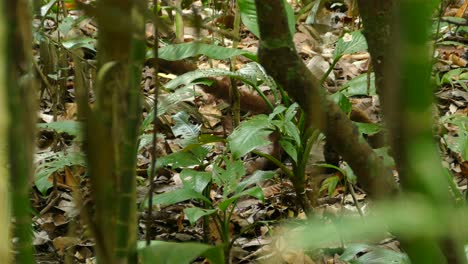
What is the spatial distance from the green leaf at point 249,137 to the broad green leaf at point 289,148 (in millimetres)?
49

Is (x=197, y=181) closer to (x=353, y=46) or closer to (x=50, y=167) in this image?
(x=50, y=167)

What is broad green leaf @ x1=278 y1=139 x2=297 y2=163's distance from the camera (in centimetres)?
197

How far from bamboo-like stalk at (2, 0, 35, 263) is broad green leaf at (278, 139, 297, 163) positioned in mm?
1412

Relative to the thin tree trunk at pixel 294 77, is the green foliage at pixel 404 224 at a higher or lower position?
higher

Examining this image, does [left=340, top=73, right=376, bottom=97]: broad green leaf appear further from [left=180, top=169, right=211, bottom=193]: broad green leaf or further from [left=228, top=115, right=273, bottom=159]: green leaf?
[left=180, top=169, right=211, bottom=193]: broad green leaf

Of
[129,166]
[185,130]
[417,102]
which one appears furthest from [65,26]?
[417,102]

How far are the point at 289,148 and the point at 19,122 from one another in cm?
148

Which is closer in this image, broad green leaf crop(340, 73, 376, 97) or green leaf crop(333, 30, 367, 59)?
green leaf crop(333, 30, 367, 59)

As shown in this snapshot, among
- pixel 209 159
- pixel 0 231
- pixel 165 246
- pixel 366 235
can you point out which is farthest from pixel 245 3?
pixel 366 235

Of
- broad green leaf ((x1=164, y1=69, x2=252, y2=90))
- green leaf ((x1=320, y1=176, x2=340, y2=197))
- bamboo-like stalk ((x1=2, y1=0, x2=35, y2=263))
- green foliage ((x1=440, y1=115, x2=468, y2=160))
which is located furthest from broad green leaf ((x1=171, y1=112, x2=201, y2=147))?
bamboo-like stalk ((x1=2, y1=0, x2=35, y2=263))

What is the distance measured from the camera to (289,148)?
1989 mm

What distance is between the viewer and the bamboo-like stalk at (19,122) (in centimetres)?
53

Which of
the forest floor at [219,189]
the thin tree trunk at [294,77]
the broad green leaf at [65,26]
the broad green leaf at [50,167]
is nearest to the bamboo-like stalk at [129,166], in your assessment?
the thin tree trunk at [294,77]

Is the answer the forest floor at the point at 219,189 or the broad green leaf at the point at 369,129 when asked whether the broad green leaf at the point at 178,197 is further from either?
the broad green leaf at the point at 369,129
